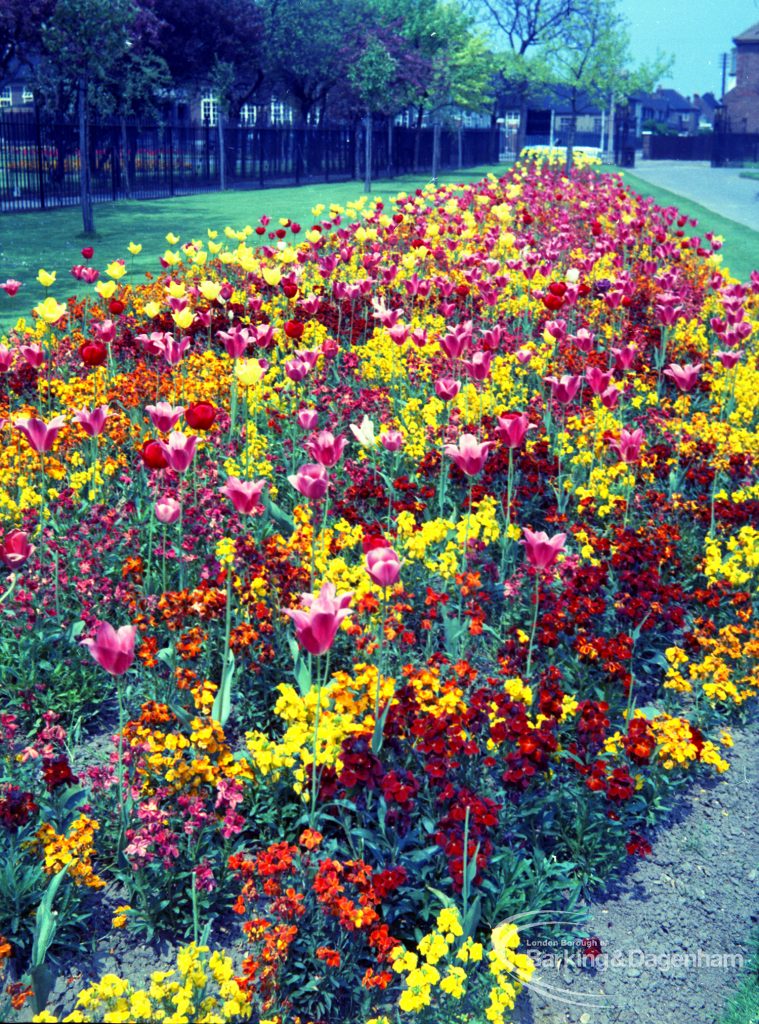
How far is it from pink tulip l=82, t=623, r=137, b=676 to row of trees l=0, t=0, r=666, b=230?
1717 cm

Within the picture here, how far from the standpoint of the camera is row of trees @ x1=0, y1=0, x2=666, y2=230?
63.5 ft

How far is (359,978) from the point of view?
283 cm

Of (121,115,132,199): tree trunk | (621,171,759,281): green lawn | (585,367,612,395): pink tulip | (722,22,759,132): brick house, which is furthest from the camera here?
(722,22,759,132): brick house

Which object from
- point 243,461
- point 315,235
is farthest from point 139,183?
point 243,461

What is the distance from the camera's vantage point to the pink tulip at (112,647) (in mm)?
2725

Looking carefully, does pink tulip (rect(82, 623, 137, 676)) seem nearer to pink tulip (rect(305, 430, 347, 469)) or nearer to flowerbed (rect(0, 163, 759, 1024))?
flowerbed (rect(0, 163, 759, 1024))

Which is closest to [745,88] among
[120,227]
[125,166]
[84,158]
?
[125,166]

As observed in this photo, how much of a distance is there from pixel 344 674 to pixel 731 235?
18992 mm

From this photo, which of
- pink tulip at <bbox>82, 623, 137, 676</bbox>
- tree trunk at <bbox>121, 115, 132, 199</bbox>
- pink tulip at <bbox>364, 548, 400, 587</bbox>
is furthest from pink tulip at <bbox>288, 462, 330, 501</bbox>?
tree trunk at <bbox>121, 115, 132, 199</bbox>

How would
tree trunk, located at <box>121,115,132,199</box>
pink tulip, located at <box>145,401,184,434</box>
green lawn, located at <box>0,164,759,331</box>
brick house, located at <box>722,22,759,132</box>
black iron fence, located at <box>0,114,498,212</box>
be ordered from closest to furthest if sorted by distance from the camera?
pink tulip, located at <box>145,401,184,434</box> < green lawn, located at <box>0,164,759,331</box> < black iron fence, located at <box>0,114,498,212</box> < tree trunk, located at <box>121,115,132,199</box> < brick house, located at <box>722,22,759,132</box>

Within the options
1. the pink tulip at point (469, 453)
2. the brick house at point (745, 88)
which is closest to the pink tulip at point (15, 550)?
the pink tulip at point (469, 453)

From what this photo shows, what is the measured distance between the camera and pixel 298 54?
47719 millimetres

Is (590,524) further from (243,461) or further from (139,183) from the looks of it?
(139,183)

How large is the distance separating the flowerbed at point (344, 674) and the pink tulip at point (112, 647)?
0.01 metres
